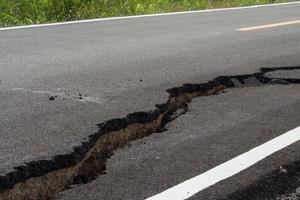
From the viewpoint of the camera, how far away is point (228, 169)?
3.25 metres

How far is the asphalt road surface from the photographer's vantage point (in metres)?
3.12

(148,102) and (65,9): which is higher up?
(65,9)

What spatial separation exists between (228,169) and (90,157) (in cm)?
82

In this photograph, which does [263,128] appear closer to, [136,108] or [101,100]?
[136,108]

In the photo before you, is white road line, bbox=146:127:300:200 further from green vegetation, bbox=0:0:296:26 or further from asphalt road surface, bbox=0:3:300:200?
green vegetation, bbox=0:0:296:26

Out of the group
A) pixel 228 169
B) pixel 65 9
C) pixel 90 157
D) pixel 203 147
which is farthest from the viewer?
pixel 65 9

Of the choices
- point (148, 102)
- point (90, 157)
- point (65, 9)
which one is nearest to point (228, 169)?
point (90, 157)

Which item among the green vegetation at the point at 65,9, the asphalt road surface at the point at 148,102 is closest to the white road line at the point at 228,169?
the asphalt road surface at the point at 148,102

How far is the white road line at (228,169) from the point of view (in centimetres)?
289

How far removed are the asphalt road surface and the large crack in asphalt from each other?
5cm

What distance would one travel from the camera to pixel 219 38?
7.83 m

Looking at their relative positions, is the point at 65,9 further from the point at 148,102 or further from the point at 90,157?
the point at 90,157

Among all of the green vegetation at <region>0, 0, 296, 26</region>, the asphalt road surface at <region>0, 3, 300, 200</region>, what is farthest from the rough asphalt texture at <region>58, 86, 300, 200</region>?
the green vegetation at <region>0, 0, 296, 26</region>

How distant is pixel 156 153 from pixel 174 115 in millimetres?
852
